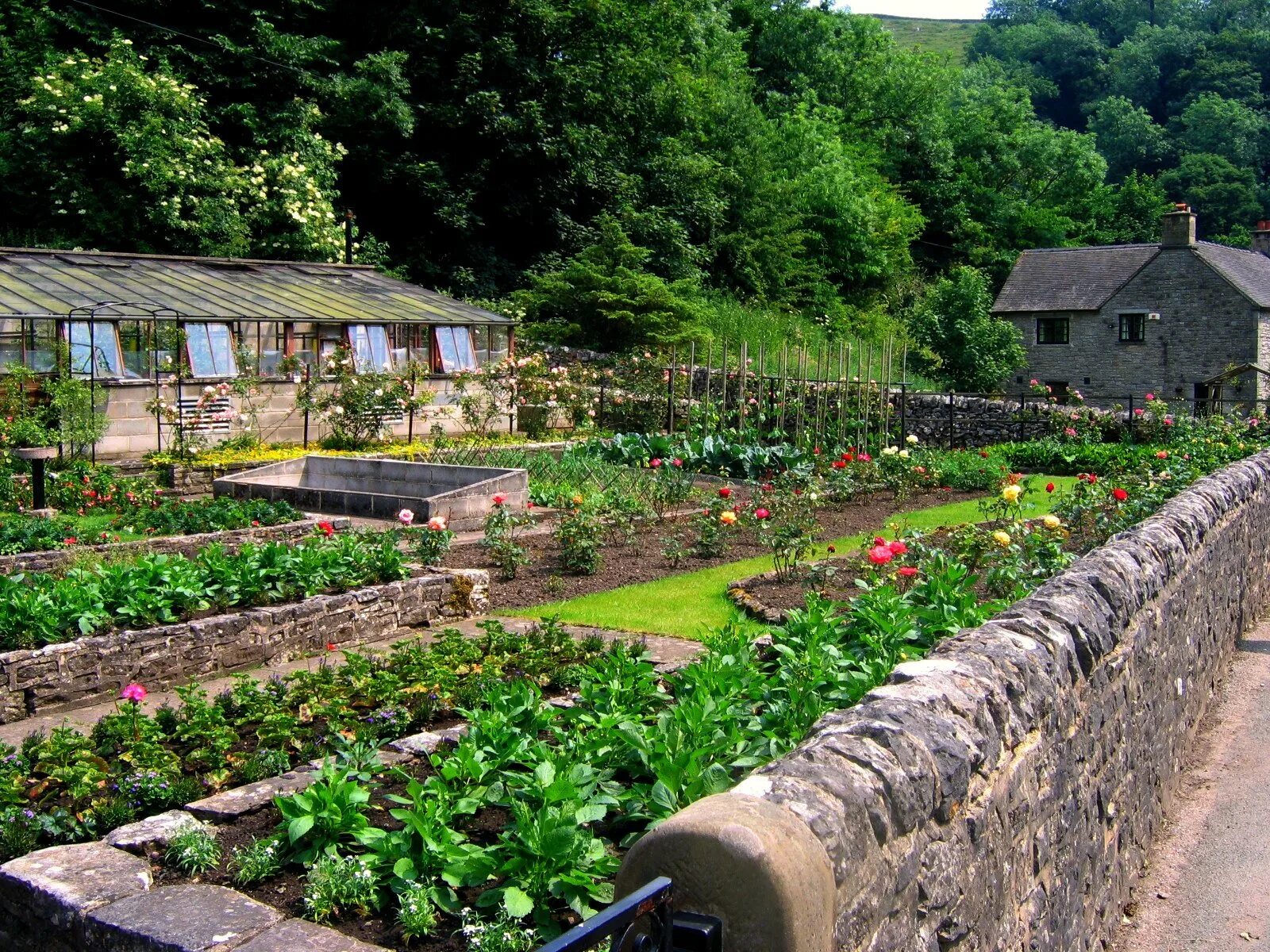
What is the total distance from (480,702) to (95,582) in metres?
3.82

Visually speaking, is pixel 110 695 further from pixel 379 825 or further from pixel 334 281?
pixel 334 281

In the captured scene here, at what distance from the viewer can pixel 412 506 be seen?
13.8 meters

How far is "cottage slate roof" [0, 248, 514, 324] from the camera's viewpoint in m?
19.6

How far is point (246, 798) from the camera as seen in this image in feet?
16.5

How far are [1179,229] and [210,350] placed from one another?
111 feet

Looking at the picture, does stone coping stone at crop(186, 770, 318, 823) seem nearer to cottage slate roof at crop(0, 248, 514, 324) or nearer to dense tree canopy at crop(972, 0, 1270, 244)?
cottage slate roof at crop(0, 248, 514, 324)

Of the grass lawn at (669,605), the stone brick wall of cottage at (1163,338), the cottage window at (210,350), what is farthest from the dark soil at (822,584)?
the stone brick wall of cottage at (1163,338)

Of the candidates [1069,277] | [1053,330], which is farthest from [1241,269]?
[1053,330]

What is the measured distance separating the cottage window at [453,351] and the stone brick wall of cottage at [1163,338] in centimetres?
2366

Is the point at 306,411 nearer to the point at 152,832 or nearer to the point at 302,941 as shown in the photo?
the point at 152,832

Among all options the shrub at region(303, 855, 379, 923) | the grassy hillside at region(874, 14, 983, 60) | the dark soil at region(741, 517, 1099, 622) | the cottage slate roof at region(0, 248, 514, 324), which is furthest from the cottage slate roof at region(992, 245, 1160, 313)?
the grassy hillside at region(874, 14, 983, 60)

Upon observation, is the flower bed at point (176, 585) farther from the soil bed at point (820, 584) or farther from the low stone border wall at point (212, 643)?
the soil bed at point (820, 584)

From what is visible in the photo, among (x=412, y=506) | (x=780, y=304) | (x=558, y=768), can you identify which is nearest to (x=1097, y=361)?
(x=780, y=304)

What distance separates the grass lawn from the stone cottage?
30762 mm
